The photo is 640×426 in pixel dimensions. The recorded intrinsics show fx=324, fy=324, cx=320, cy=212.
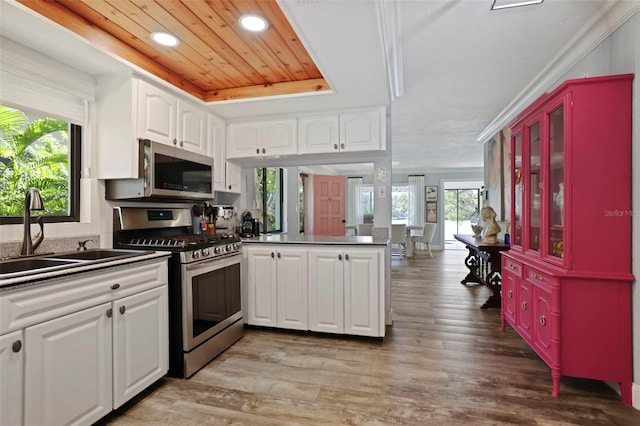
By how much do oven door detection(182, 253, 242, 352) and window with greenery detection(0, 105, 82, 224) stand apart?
0.92 metres

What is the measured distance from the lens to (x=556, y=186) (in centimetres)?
219

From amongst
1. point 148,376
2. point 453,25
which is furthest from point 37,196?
point 453,25

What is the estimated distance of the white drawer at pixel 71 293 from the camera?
1325 mm

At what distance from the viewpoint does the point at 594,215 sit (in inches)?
75.2

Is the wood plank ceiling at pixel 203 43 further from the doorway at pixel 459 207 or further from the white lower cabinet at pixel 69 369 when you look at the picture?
the doorway at pixel 459 207

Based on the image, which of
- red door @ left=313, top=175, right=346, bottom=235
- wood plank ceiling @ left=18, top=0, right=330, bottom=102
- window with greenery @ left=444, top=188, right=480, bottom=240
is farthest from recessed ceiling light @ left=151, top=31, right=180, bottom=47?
window with greenery @ left=444, top=188, right=480, bottom=240

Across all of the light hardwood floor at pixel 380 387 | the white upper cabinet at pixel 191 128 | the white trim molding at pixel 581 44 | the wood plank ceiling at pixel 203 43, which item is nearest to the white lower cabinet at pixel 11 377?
the light hardwood floor at pixel 380 387

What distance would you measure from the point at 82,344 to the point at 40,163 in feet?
4.24

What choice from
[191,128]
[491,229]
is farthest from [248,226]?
[491,229]

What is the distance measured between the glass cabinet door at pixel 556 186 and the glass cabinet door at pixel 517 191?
0.55 meters

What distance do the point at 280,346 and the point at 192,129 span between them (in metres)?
2.03

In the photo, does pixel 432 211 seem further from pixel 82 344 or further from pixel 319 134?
pixel 82 344

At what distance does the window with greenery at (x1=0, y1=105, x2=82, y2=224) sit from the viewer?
6.34 feet

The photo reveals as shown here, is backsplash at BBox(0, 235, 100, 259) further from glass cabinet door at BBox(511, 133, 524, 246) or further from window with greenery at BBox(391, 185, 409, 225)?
window with greenery at BBox(391, 185, 409, 225)
